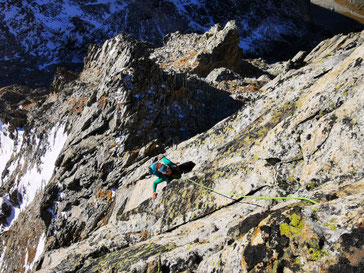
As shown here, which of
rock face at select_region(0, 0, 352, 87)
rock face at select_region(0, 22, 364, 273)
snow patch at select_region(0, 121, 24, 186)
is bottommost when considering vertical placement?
rock face at select_region(0, 22, 364, 273)

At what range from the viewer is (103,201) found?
448 inches

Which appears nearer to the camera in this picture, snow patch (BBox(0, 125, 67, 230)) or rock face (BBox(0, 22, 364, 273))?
rock face (BBox(0, 22, 364, 273))

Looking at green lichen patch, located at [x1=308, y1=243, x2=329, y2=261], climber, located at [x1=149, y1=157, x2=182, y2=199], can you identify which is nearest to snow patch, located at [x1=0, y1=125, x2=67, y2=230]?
climber, located at [x1=149, y1=157, x2=182, y2=199]

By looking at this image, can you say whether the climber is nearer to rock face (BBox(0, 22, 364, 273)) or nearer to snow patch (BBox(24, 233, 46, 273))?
rock face (BBox(0, 22, 364, 273))

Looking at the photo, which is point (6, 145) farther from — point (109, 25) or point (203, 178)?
point (109, 25)

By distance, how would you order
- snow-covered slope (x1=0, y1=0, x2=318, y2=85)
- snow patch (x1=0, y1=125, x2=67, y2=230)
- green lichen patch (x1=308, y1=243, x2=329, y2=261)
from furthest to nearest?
snow-covered slope (x1=0, y1=0, x2=318, y2=85) → snow patch (x1=0, y1=125, x2=67, y2=230) → green lichen patch (x1=308, y1=243, x2=329, y2=261)

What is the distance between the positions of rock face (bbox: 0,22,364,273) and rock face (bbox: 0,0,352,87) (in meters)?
47.9

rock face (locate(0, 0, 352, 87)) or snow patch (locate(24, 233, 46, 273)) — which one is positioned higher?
rock face (locate(0, 0, 352, 87))

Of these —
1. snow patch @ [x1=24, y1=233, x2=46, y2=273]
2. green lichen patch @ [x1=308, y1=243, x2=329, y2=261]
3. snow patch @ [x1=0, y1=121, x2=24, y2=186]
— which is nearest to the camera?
green lichen patch @ [x1=308, y1=243, x2=329, y2=261]

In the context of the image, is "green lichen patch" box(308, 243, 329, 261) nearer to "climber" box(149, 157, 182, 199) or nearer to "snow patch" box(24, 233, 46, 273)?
"climber" box(149, 157, 182, 199)

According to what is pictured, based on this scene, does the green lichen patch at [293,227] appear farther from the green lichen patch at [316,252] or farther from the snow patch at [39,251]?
the snow patch at [39,251]

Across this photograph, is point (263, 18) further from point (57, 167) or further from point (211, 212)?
point (211, 212)

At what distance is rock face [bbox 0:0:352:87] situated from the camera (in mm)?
59219

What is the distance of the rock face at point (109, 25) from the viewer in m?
59.2
